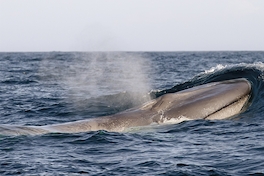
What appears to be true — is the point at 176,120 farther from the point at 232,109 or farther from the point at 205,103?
the point at 232,109

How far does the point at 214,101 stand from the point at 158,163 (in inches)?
179

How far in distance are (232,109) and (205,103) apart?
0.95m

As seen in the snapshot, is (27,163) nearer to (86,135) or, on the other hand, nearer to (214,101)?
(86,135)

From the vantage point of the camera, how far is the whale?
13852 millimetres

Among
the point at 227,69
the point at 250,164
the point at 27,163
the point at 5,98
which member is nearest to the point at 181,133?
the point at 250,164

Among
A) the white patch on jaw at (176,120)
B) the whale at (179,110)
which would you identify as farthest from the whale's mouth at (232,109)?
the white patch on jaw at (176,120)

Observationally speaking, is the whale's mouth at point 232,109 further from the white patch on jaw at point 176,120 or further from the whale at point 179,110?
the white patch on jaw at point 176,120

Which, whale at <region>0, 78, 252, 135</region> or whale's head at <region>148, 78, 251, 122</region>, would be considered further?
whale's head at <region>148, 78, 251, 122</region>

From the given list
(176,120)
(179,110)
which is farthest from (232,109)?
(176,120)

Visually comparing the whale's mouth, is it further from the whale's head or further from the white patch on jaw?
the white patch on jaw

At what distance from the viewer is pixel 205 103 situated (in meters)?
14.0

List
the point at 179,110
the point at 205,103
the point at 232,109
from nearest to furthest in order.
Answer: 1. the point at 205,103
2. the point at 179,110
3. the point at 232,109

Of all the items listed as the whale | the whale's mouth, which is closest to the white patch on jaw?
the whale

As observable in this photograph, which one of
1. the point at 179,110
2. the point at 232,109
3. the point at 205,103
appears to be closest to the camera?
the point at 205,103
